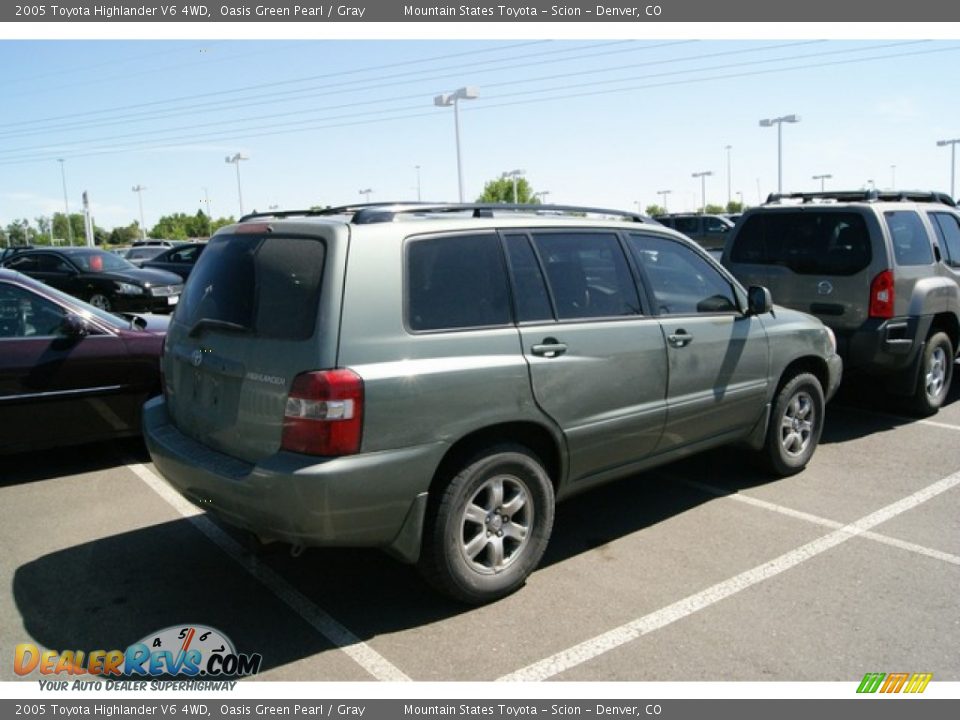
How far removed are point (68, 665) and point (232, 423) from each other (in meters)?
1.20

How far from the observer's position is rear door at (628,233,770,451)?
4648 millimetres

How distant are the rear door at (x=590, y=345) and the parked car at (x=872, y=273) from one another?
10.7ft

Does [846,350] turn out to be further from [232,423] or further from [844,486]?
[232,423]

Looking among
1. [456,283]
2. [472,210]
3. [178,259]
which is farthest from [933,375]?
[178,259]

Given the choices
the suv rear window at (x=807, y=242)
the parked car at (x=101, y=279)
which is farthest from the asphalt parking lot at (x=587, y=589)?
the parked car at (x=101, y=279)

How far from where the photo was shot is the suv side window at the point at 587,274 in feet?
13.7

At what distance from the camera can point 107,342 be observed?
5969 millimetres

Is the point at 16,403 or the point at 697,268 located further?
the point at 16,403

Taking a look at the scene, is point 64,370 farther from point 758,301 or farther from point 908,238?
point 908,238

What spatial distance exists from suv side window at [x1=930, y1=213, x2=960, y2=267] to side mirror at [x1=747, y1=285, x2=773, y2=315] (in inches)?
138

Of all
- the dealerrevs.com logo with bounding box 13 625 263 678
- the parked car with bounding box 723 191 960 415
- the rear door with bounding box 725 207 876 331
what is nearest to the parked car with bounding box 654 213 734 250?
the parked car with bounding box 723 191 960 415

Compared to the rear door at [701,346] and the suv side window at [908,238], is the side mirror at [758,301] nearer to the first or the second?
the rear door at [701,346]

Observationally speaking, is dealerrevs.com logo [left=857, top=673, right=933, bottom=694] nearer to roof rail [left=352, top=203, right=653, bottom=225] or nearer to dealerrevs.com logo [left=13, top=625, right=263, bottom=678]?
dealerrevs.com logo [left=13, top=625, right=263, bottom=678]
